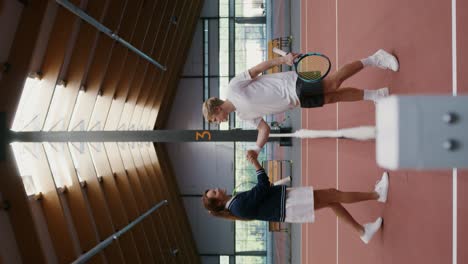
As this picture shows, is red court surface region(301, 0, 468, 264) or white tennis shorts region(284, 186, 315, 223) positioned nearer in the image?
red court surface region(301, 0, 468, 264)

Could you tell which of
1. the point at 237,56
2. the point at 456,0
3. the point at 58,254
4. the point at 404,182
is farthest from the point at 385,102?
the point at 237,56

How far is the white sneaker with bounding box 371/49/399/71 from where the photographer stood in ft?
13.3

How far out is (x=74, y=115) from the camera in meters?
8.40

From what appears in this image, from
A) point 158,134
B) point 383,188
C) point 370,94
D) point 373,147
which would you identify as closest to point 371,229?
point 383,188

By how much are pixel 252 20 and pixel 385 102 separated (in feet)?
53.0

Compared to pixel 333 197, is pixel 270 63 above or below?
above

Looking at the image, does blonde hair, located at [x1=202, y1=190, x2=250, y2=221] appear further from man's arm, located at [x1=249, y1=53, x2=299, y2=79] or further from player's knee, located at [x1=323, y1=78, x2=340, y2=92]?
player's knee, located at [x1=323, y1=78, x2=340, y2=92]

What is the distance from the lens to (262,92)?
4.37m

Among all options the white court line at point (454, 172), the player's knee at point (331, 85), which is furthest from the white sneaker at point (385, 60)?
the white court line at point (454, 172)

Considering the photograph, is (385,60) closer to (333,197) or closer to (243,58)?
(333,197)

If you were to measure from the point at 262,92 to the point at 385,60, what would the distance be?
46.6 inches

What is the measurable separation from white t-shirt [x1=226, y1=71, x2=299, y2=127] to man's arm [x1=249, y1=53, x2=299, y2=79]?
0.25ft

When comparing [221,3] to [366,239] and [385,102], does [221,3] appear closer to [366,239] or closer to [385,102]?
[366,239]

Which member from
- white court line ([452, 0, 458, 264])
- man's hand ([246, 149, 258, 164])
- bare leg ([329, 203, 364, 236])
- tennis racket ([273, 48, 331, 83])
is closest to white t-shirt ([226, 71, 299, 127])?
tennis racket ([273, 48, 331, 83])
